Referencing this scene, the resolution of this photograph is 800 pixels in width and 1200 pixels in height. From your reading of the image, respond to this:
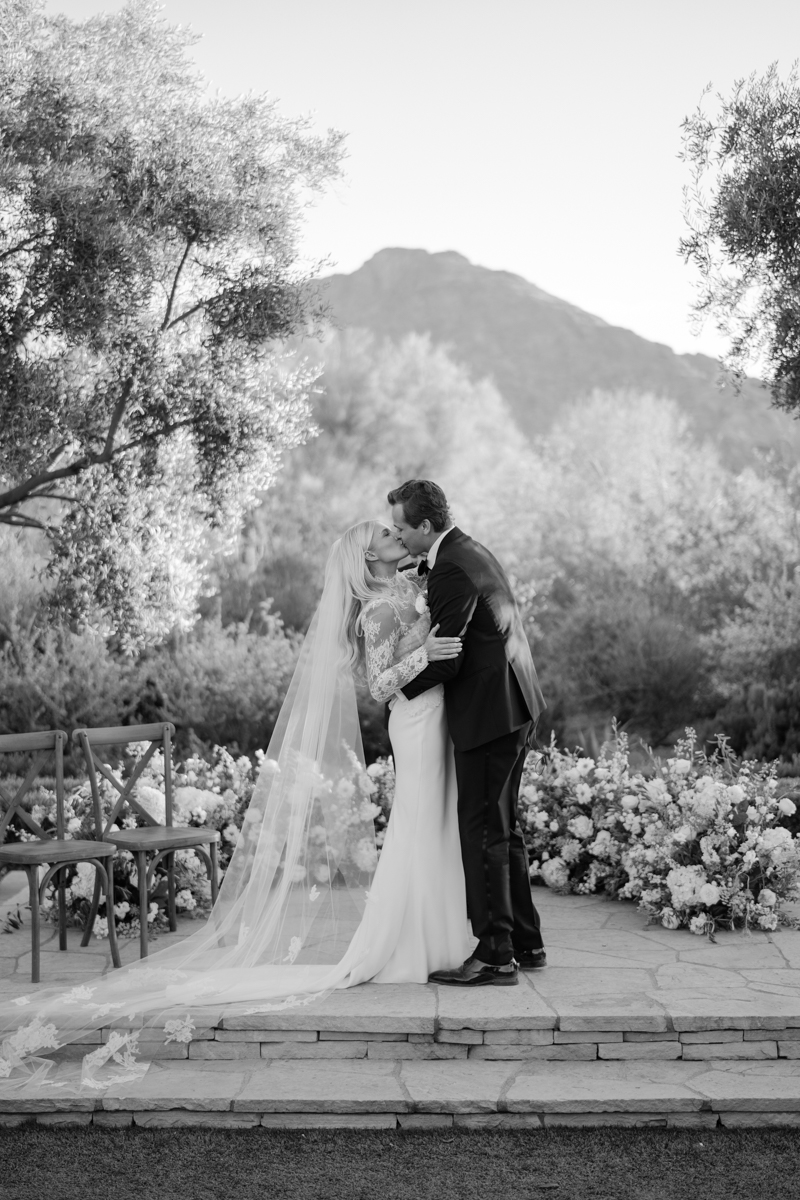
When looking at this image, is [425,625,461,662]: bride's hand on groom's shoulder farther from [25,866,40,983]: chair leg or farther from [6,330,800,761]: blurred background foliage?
[6,330,800,761]: blurred background foliage

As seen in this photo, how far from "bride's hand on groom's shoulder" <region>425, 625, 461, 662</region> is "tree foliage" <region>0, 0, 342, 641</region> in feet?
13.0

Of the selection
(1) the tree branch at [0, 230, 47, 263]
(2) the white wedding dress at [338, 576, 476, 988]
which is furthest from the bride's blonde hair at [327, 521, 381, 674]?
(1) the tree branch at [0, 230, 47, 263]

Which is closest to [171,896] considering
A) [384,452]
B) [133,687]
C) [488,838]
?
[488,838]

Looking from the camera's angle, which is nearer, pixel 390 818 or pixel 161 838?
pixel 390 818

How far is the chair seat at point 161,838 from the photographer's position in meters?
5.14

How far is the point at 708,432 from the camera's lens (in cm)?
4691

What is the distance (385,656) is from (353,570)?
43cm

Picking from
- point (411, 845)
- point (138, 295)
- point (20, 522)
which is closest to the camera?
point (411, 845)

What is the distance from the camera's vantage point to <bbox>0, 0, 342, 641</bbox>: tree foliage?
295 inches

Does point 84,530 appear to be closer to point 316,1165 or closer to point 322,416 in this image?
point 316,1165

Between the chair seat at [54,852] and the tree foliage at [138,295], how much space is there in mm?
3093

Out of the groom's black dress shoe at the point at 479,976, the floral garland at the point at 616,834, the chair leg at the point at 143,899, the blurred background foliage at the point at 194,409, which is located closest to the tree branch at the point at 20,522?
the blurred background foliage at the point at 194,409

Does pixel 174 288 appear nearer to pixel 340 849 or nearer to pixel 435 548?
pixel 435 548

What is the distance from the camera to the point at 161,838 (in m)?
5.26
